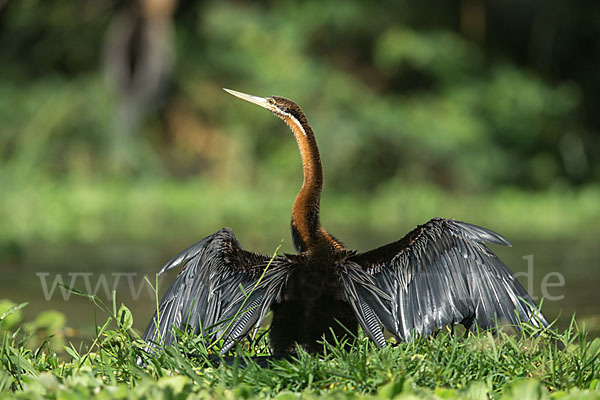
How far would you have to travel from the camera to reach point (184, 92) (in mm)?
14352

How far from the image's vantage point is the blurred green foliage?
1352cm

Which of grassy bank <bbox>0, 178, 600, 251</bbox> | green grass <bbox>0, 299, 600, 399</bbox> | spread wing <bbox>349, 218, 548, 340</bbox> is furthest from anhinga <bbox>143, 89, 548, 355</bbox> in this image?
grassy bank <bbox>0, 178, 600, 251</bbox>

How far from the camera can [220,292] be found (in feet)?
11.2

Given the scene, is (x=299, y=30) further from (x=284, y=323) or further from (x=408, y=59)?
(x=284, y=323)

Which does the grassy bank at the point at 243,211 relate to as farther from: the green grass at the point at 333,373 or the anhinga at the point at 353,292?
the green grass at the point at 333,373

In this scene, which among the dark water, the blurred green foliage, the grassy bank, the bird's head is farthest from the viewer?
the blurred green foliage

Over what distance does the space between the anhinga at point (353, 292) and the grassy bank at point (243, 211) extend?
169 inches

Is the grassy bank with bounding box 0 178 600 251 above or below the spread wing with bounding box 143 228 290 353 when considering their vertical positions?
below

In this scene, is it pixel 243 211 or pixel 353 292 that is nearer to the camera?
pixel 353 292

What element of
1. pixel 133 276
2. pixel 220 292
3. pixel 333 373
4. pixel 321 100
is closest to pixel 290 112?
pixel 220 292

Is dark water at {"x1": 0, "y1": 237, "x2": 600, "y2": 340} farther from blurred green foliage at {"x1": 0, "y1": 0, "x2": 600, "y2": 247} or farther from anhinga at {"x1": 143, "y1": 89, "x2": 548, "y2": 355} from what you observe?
blurred green foliage at {"x1": 0, "y1": 0, "x2": 600, "y2": 247}

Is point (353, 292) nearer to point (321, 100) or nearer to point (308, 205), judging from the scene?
point (308, 205)

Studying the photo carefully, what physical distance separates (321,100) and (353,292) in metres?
10.9

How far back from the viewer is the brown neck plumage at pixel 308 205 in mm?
3713
